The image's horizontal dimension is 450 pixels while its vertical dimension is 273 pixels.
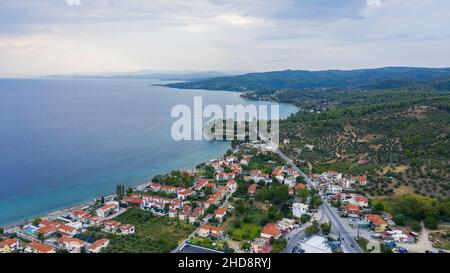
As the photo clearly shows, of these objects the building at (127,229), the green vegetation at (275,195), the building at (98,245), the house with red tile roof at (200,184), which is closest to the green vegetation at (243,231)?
the green vegetation at (275,195)

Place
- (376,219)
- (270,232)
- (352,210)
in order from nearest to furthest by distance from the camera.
A: 1. (270,232)
2. (376,219)
3. (352,210)

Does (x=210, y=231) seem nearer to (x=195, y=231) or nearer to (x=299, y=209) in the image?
(x=195, y=231)

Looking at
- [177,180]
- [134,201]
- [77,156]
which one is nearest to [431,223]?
[177,180]

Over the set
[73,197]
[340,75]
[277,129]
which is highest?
[340,75]

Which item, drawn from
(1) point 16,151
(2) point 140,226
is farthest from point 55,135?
(2) point 140,226

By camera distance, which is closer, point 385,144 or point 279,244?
point 279,244

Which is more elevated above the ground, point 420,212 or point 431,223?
point 420,212
